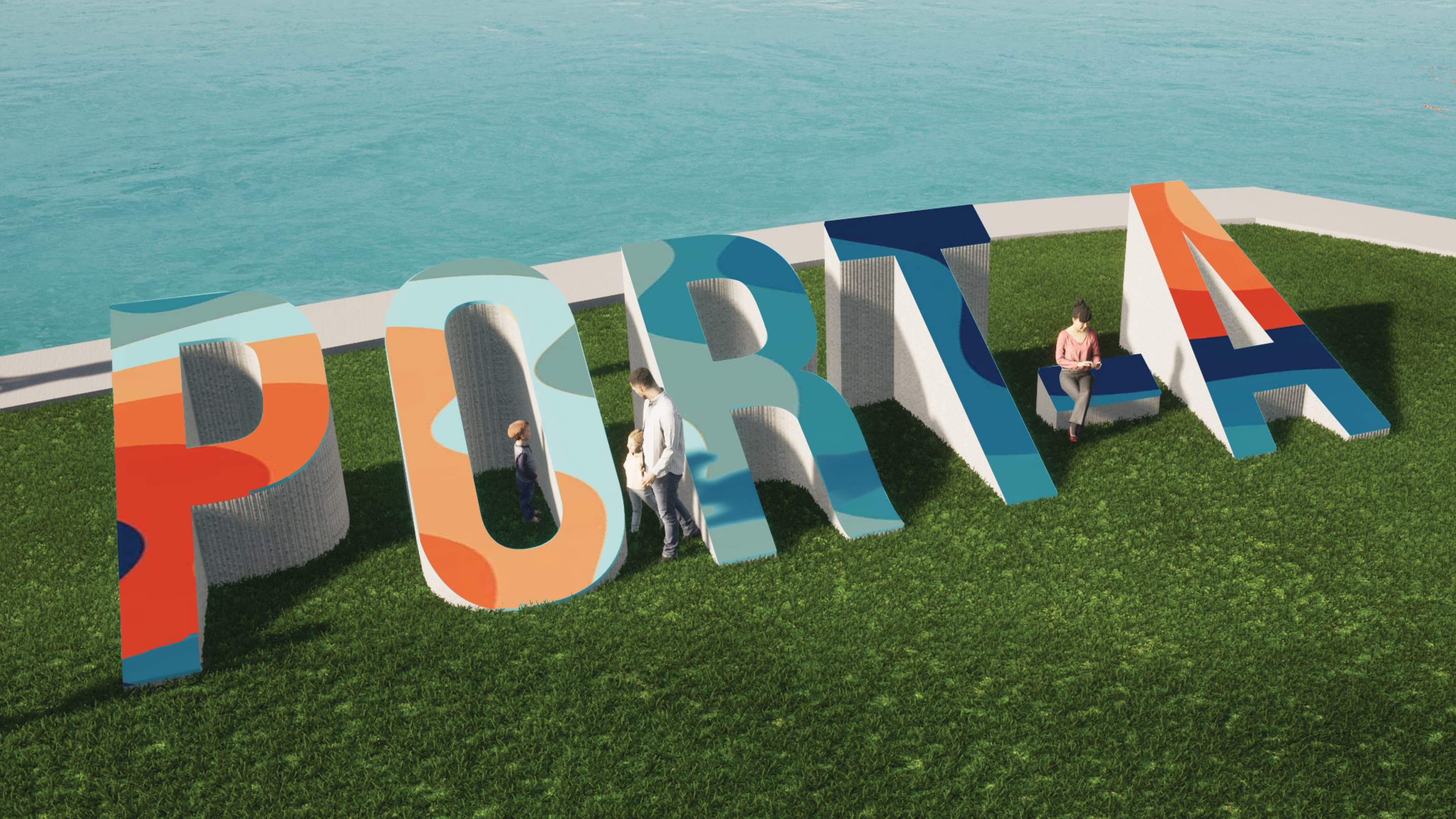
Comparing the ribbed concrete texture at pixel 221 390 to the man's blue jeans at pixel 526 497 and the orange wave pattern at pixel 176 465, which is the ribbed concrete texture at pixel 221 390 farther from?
the man's blue jeans at pixel 526 497

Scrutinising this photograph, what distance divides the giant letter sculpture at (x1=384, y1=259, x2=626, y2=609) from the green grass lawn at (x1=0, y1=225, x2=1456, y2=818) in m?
0.28

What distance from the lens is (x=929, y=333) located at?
430 inches

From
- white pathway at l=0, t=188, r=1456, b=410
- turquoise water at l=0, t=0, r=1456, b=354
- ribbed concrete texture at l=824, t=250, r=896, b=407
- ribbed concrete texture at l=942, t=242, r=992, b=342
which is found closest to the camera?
ribbed concrete texture at l=824, t=250, r=896, b=407

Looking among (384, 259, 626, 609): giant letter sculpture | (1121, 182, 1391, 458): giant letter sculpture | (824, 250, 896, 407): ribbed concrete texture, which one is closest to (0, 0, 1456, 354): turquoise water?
(384, 259, 626, 609): giant letter sculpture

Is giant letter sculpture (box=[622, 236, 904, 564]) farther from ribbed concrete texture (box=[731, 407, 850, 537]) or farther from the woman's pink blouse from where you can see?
the woman's pink blouse

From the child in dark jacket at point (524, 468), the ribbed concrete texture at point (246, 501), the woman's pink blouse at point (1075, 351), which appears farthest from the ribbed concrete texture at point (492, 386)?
the woman's pink blouse at point (1075, 351)

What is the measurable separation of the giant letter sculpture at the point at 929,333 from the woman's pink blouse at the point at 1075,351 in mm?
708

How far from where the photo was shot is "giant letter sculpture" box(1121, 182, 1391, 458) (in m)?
10.9

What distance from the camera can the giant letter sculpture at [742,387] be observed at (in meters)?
9.58

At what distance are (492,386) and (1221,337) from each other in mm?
7135

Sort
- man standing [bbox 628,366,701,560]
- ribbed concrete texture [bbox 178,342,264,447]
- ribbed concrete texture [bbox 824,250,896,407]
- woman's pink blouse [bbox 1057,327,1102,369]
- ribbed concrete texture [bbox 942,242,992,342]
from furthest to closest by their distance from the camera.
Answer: ribbed concrete texture [bbox 942,242,992,342] → ribbed concrete texture [bbox 824,250,896,407] → woman's pink blouse [bbox 1057,327,1102,369] → ribbed concrete texture [bbox 178,342,264,447] → man standing [bbox 628,366,701,560]

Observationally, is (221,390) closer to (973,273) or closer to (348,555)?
(348,555)

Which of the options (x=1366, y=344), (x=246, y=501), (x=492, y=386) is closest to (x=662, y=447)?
(x=492, y=386)

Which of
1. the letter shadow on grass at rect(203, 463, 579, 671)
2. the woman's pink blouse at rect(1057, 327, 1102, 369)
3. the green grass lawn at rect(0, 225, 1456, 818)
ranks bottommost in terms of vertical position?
the letter shadow on grass at rect(203, 463, 579, 671)
